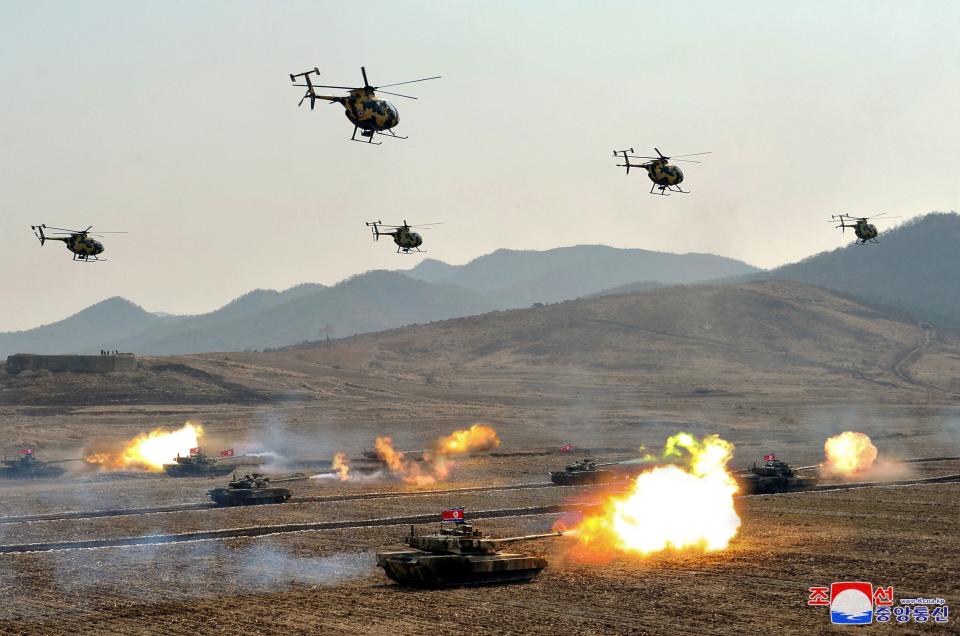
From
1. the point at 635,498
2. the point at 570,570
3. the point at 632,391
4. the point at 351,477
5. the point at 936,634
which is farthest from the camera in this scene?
the point at 632,391

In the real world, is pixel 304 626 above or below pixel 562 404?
below

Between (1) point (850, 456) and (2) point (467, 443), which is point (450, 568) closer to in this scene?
(1) point (850, 456)

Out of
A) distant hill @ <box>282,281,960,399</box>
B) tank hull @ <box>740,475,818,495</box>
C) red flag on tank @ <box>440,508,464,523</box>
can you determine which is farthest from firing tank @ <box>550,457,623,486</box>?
distant hill @ <box>282,281,960,399</box>

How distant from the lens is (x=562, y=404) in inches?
4670

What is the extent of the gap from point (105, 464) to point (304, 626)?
168ft

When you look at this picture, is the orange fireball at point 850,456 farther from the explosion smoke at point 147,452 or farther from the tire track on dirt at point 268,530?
the explosion smoke at point 147,452

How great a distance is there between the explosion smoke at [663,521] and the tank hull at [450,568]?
4894 millimetres

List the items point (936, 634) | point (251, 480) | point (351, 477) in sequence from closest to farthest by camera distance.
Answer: point (936, 634), point (251, 480), point (351, 477)

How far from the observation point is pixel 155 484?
6531 centimetres

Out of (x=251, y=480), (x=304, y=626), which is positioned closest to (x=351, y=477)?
(x=251, y=480)

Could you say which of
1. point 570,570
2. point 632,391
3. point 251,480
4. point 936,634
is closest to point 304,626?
point 570,570

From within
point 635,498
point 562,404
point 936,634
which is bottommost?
point 936,634

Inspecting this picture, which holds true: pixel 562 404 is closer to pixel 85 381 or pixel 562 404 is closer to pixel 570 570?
pixel 85 381

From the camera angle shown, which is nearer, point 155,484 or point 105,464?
point 155,484
